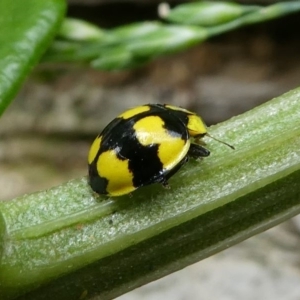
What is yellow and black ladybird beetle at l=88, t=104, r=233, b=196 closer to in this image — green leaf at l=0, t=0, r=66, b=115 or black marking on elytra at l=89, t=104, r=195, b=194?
black marking on elytra at l=89, t=104, r=195, b=194

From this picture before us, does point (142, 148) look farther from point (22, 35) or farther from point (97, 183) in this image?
point (22, 35)

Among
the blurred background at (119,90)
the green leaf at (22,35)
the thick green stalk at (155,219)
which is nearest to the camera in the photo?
the thick green stalk at (155,219)

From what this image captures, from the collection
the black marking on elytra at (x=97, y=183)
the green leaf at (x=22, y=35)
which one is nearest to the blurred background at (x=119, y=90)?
the green leaf at (x=22, y=35)

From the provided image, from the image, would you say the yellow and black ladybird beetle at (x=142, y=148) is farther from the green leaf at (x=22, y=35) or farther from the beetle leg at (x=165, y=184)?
the green leaf at (x=22, y=35)

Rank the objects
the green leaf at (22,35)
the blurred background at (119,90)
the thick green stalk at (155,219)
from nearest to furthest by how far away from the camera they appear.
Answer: the thick green stalk at (155,219), the green leaf at (22,35), the blurred background at (119,90)

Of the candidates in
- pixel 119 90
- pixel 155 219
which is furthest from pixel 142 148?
pixel 119 90

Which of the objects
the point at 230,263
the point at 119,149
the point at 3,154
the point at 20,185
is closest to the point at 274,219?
the point at 119,149
